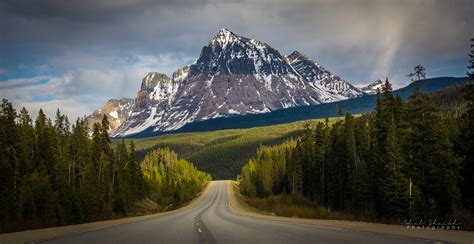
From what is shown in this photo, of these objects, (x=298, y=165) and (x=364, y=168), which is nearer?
(x=364, y=168)

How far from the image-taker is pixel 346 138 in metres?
66.4

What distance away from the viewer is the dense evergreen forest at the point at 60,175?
56.8 m

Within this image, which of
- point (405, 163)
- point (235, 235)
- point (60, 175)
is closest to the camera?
point (235, 235)

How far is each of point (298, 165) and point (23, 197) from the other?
181ft

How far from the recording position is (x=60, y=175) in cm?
6544

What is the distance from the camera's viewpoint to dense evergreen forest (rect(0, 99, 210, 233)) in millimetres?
56781

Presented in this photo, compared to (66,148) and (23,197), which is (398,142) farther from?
(66,148)

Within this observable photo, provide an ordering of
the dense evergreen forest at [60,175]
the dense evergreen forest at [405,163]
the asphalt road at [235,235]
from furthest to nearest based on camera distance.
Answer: the dense evergreen forest at [60,175] < the dense evergreen forest at [405,163] < the asphalt road at [235,235]

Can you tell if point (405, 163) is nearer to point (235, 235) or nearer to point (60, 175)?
point (235, 235)

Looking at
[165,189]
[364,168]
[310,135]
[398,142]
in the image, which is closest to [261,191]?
[165,189]

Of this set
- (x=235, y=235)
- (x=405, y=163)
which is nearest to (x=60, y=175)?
(x=405, y=163)

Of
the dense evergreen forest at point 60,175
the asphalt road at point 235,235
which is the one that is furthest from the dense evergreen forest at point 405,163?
the dense evergreen forest at point 60,175

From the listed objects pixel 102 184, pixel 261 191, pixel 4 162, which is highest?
pixel 4 162

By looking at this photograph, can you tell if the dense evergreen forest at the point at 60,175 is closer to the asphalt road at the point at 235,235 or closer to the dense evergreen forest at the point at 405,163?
the asphalt road at the point at 235,235
